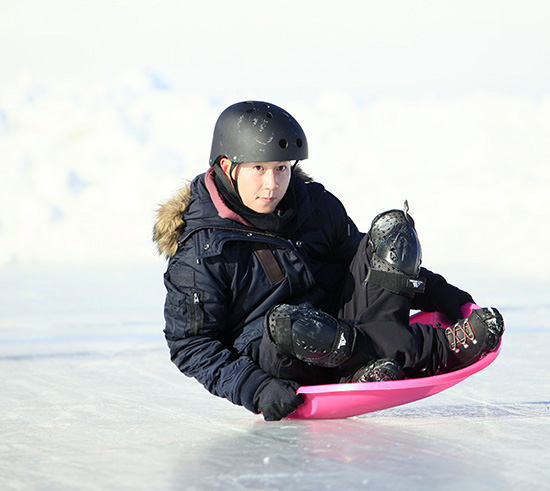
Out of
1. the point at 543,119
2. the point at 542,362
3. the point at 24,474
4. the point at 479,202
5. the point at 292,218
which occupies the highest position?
the point at 543,119

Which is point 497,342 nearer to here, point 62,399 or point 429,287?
point 429,287

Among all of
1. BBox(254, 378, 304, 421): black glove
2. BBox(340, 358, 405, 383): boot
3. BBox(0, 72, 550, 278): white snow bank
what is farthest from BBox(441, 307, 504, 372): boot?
BBox(0, 72, 550, 278): white snow bank

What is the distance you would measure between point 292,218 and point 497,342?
27.4 inches

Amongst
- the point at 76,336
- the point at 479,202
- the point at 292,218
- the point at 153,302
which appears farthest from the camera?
the point at 479,202

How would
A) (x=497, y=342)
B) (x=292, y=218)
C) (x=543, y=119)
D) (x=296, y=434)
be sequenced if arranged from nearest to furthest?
(x=296, y=434) → (x=497, y=342) → (x=292, y=218) → (x=543, y=119)

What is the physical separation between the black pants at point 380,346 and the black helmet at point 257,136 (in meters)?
0.47

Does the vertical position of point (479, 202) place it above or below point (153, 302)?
above

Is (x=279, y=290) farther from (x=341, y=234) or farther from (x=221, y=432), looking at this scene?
(x=221, y=432)

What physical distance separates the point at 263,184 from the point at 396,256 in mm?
450

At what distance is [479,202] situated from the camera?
29.4 ft

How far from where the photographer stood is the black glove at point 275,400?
7.27ft

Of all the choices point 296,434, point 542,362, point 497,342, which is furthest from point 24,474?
point 542,362

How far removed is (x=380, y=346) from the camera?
228cm

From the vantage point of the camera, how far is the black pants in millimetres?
2271
